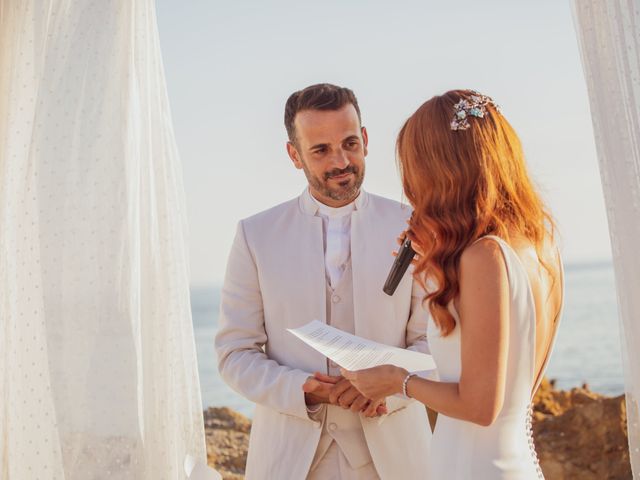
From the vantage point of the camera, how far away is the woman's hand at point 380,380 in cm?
219

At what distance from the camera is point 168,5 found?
15.5 metres

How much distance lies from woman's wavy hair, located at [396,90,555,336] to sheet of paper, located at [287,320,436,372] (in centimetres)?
35

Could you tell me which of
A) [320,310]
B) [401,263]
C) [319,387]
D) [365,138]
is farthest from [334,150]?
[319,387]

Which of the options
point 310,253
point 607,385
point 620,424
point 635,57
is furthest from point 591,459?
point 607,385

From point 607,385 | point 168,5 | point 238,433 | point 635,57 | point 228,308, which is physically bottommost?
point 607,385

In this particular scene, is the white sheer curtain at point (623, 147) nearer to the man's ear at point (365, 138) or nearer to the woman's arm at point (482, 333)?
the woman's arm at point (482, 333)

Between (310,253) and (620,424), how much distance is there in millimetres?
2316

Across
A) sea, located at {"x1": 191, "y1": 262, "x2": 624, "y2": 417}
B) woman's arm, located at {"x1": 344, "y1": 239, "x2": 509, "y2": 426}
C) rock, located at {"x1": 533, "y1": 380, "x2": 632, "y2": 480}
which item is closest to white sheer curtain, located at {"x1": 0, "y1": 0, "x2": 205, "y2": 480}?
woman's arm, located at {"x1": 344, "y1": 239, "x2": 509, "y2": 426}

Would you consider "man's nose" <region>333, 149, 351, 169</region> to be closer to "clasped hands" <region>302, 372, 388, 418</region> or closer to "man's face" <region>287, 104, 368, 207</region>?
"man's face" <region>287, 104, 368, 207</region>

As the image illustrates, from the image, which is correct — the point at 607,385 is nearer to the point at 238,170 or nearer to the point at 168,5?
the point at 168,5

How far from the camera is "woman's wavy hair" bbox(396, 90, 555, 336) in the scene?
1990 millimetres

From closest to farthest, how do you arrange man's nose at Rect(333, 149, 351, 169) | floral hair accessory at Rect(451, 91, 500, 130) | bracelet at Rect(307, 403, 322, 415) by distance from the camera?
floral hair accessory at Rect(451, 91, 500, 130) < bracelet at Rect(307, 403, 322, 415) < man's nose at Rect(333, 149, 351, 169)

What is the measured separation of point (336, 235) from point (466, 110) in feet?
3.45

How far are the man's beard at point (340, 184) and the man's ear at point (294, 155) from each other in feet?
0.43
